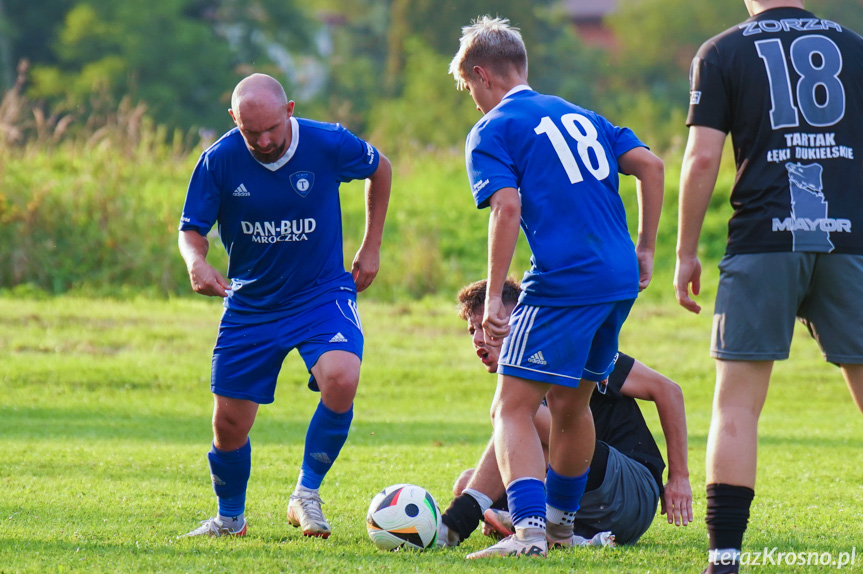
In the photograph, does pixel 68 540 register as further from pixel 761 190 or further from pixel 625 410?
pixel 761 190

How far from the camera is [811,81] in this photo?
4.22 meters

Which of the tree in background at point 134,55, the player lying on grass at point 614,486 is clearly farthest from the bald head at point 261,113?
the tree in background at point 134,55

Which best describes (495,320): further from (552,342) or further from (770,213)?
(770,213)

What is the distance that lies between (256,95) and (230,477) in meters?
1.78

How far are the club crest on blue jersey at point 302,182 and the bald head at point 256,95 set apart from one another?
0.37 metres

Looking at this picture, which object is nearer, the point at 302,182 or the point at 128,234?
the point at 302,182

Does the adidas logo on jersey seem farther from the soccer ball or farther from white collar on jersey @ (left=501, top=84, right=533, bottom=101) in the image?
white collar on jersey @ (left=501, top=84, right=533, bottom=101)

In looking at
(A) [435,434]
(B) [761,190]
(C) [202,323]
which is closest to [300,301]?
(B) [761,190]

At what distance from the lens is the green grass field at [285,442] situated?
15.8ft

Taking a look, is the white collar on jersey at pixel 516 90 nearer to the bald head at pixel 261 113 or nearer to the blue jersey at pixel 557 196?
the blue jersey at pixel 557 196

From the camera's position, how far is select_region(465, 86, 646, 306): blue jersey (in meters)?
4.68

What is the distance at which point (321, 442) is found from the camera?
532 cm

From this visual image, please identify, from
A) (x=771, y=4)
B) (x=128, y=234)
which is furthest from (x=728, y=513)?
(x=128, y=234)

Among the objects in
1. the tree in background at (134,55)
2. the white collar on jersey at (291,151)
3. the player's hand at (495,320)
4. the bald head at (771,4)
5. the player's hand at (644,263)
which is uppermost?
the tree in background at (134,55)
